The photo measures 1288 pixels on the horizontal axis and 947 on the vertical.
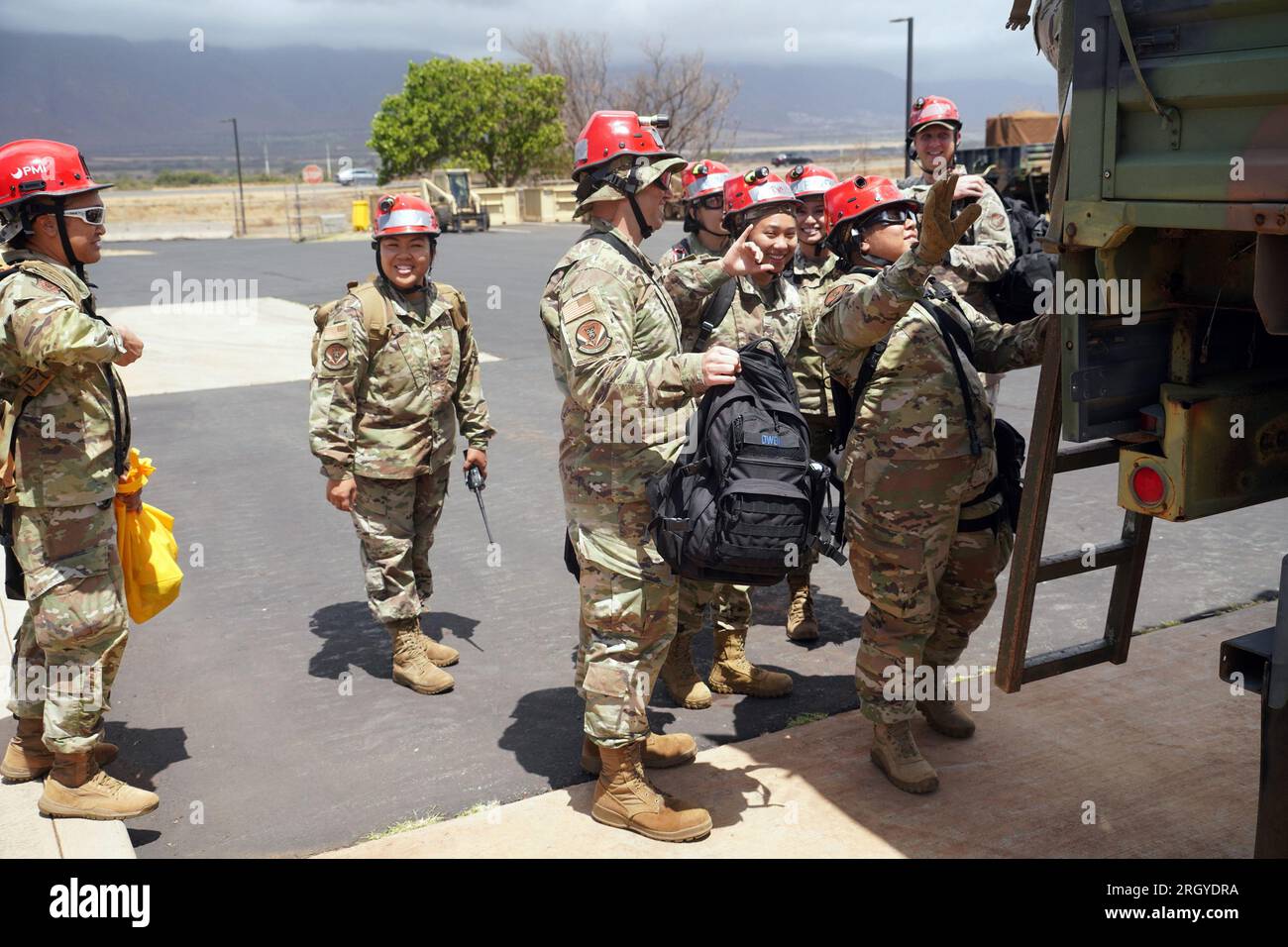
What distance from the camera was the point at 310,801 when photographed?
13.7 ft

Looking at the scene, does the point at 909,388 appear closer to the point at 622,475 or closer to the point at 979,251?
the point at 622,475

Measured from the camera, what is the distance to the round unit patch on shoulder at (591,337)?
3555 mm

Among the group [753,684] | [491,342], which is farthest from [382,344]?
[491,342]

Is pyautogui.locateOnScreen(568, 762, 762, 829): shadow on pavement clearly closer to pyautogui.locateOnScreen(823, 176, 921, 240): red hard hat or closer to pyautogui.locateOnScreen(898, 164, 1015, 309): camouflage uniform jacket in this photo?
pyautogui.locateOnScreen(823, 176, 921, 240): red hard hat

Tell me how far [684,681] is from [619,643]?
3.76 ft

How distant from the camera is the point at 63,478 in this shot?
397cm

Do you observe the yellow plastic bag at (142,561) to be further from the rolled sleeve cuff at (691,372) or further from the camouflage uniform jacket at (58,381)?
the rolled sleeve cuff at (691,372)

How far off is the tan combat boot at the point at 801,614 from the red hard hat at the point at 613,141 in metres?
2.49

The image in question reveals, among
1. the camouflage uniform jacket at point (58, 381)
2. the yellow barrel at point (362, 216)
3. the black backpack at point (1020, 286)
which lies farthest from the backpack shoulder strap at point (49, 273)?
the yellow barrel at point (362, 216)

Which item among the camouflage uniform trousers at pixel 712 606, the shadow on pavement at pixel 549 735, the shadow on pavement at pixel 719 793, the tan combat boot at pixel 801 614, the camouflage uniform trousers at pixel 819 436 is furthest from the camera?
the tan combat boot at pixel 801 614

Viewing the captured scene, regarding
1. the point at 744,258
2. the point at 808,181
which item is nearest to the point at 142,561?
the point at 744,258

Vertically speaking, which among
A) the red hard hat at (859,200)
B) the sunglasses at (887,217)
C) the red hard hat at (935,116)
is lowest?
the sunglasses at (887,217)
